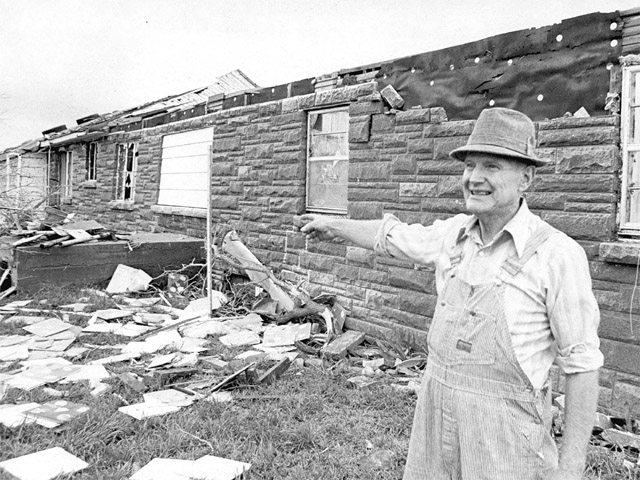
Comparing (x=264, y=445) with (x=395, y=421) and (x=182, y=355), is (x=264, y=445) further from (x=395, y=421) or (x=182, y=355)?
(x=182, y=355)

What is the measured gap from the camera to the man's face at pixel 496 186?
6.93 ft

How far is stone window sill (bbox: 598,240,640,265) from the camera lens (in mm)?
4414

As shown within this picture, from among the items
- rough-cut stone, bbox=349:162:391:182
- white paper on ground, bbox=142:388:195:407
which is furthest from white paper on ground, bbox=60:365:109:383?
rough-cut stone, bbox=349:162:391:182

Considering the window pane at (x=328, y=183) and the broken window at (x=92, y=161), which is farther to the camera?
the broken window at (x=92, y=161)

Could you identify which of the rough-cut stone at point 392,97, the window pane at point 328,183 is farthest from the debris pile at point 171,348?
the rough-cut stone at point 392,97

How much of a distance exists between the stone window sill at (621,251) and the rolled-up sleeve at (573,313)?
299cm

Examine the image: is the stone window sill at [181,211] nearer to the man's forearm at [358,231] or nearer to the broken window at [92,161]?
the broken window at [92,161]

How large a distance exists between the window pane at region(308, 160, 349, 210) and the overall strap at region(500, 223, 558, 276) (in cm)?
547

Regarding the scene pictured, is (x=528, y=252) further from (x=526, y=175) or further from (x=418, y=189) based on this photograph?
(x=418, y=189)

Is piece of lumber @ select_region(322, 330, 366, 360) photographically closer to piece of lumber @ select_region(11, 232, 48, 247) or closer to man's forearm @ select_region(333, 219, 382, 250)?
man's forearm @ select_region(333, 219, 382, 250)

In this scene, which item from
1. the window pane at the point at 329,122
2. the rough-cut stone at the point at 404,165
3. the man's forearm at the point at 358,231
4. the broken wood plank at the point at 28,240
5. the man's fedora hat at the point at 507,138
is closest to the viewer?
the man's fedora hat at the point at 507,138

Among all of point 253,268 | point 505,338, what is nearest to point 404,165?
point 253,268

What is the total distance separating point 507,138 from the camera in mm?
2086

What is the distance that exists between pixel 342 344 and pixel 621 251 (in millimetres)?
3082
